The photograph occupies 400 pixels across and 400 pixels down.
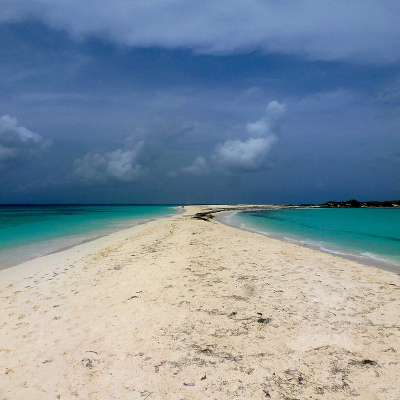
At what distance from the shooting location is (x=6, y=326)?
19.5 ft

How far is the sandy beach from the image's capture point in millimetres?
3979

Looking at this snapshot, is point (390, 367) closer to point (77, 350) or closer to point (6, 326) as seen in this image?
point (77, 350)

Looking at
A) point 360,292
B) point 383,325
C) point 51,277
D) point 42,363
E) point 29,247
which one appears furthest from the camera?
point 29,247

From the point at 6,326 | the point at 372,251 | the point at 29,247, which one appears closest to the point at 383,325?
the point at 6,326

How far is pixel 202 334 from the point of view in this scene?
5.41 meters

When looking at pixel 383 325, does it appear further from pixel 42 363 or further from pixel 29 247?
pixel 29 247

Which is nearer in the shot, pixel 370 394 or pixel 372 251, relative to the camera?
pixel 370 394

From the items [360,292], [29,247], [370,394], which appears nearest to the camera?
[370,394]

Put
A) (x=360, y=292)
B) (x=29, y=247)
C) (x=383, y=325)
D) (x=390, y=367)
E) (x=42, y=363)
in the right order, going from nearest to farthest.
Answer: (x=390, y=367) → (x=42, y=363) → (x=383, y=325) → (x=360, y=292) → (x=29, y=247)

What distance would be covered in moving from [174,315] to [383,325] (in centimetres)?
456

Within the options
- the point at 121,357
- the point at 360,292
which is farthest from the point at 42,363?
the point at 360,292

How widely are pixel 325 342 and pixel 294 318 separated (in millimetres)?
1027

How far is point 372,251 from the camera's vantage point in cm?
1625

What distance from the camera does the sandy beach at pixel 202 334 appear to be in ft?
13.1
